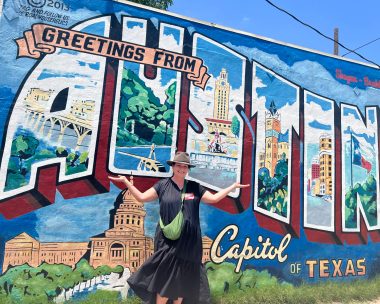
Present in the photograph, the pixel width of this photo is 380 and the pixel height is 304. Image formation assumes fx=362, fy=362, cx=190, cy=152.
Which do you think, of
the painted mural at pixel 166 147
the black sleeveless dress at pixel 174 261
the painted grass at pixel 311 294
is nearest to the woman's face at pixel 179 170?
the black sleeveless dress at pixel 174 261

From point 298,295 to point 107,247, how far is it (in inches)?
113

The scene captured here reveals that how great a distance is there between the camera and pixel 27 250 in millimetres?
4188

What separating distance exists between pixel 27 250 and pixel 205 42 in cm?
367

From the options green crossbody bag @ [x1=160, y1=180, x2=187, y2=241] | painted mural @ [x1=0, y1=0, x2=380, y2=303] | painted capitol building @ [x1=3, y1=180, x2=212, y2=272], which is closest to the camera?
green crossbody bag @ [x1=160, y1=180, x2=187, y2=241]

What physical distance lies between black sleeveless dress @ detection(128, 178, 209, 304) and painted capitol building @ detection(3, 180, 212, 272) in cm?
84

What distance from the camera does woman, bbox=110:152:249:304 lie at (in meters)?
3.66

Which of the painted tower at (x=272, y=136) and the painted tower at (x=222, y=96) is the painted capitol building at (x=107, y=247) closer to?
the painted tower at (x=222, y=96)

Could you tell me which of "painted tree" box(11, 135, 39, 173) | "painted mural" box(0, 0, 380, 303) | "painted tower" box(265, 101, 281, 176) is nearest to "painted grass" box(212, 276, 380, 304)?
"painted mural" box(0, 0, 380, 303)

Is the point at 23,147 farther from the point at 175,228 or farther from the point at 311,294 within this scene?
the point at 311,294

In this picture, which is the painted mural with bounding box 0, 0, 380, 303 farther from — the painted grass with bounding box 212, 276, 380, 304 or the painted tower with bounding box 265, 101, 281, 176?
the painted grass with bounding box 212, 276, 380, 304

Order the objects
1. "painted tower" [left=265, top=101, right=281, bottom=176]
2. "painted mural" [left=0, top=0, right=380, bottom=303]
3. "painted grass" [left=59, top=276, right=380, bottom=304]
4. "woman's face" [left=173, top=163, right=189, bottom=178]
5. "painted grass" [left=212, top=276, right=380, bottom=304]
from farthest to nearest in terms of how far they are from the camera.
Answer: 1. "painted tower" [left=265, top=101, right=281, bottom=176]
2. "painted grass" [left=212, top=276, right=380, bottom=304]
3. "painted grass" [left=59, top=276, right=380, bottom=304]
4. "painted mural" [left=0, top=0, right=380, bottom=303]
5. "woman's face" [left=173, top=163, right=189, bottom=178]

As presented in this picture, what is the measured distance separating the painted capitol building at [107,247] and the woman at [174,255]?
836 millimetres

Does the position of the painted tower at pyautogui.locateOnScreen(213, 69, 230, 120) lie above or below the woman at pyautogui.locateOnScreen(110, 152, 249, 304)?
above

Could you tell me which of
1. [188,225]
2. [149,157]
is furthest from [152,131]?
[188,225]
